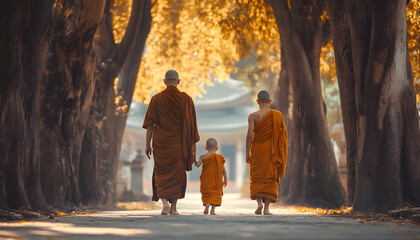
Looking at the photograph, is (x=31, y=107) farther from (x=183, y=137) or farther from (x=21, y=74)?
(x=183, y=137)

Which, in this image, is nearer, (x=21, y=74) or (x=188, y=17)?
(x=21, y=74)

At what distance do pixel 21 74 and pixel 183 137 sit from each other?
2104mm

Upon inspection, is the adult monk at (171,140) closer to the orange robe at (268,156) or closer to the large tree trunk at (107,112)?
the orange robe at (268,156)

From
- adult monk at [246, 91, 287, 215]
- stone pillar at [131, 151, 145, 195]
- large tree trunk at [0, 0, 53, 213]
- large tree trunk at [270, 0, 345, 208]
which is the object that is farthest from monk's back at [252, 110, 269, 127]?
stone pillar at [131, 151, 145, 195]

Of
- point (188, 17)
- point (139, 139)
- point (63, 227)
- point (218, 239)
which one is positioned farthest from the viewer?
point (139, 139)

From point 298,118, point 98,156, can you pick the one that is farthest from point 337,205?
point 98,156

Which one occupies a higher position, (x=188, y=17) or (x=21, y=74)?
(x=188, y=17)

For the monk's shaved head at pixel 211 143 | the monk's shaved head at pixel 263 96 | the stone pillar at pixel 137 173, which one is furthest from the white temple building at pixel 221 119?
the monk's shaved head at pixel 263 96

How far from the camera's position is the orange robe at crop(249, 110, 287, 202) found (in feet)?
30.8

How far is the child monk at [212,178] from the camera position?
9984mm

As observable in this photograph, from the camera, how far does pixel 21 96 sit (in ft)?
28.6

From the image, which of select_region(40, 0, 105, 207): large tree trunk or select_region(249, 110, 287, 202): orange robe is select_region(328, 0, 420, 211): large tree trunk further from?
select_region(40, 0, 105, 207): large tree trunk

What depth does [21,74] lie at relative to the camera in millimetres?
8328

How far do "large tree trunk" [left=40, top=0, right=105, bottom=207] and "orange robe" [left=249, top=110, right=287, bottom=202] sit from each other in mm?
2944
